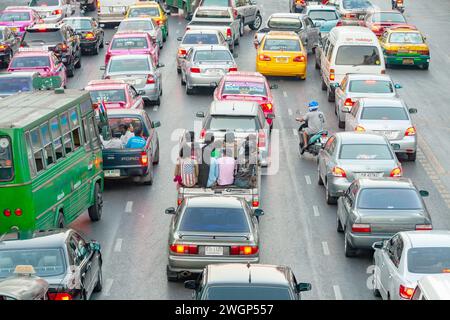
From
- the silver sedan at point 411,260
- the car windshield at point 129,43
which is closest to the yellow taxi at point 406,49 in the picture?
the car windshield at point 129,43

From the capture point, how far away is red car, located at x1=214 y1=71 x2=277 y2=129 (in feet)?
105

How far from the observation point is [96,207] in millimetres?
24281

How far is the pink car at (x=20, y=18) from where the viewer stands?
50.5 m

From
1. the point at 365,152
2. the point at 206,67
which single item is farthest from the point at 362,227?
the point at 206,67

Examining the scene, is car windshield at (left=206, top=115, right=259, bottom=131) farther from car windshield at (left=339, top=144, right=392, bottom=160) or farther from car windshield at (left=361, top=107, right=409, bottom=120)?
car windshield at (left=361, top=107, right=409, bottom=120)

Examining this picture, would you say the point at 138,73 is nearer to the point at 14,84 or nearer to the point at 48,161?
the point at 14,84

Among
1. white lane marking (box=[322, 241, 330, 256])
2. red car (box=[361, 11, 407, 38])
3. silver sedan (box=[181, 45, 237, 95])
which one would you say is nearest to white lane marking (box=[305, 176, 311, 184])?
white lane marking (box=[322, 241, 330, 256])

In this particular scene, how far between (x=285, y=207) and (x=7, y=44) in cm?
2205

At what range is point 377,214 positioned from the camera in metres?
20.8

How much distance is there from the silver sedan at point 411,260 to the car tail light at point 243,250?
2105 mm

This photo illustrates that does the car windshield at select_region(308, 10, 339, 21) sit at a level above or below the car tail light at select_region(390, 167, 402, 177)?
below

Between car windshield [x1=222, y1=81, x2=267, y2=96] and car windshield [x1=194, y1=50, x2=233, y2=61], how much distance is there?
5.89 meters
